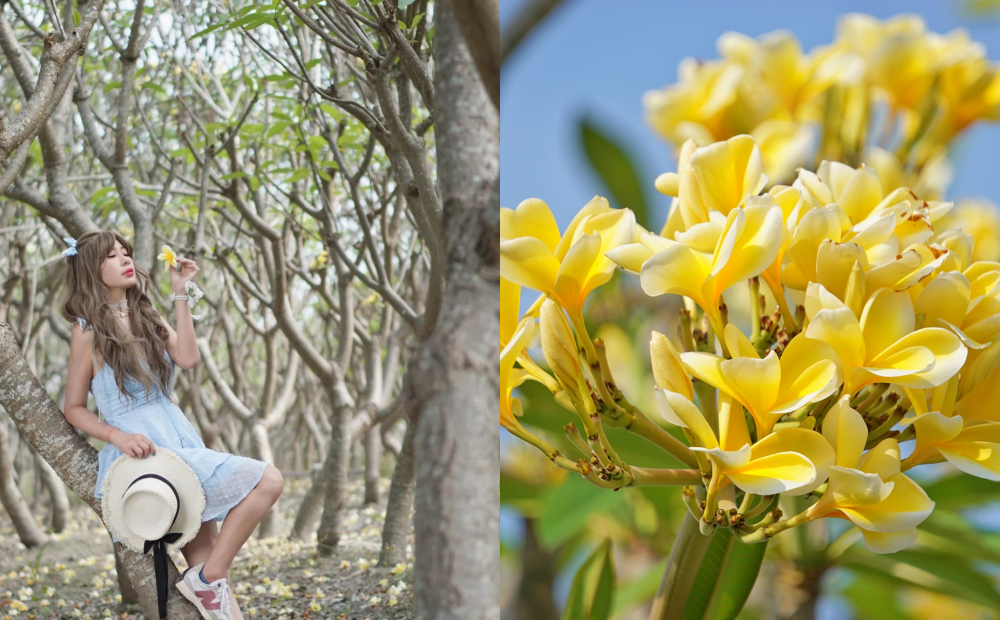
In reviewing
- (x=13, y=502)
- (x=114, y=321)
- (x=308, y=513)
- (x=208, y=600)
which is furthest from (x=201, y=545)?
(x=13, y=502)

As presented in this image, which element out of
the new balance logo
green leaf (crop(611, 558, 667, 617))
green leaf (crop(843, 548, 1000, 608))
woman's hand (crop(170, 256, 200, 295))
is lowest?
the new balance logo

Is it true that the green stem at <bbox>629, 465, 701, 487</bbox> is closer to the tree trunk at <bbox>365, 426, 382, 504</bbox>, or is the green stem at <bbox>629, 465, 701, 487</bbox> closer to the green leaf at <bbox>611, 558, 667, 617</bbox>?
the green leaf at <bbox>611, 558, 667, 617</bbox>

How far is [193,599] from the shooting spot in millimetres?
1438

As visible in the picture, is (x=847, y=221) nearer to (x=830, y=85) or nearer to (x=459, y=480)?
(x=830, y=85)

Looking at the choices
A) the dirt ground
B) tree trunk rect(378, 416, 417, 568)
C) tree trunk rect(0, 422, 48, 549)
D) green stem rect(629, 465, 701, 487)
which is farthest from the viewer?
tree trunk rect(0, 422, 48, 549)

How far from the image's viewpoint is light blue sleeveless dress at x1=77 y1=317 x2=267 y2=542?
1.61 m

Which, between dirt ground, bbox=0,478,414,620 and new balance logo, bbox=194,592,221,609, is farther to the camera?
dirt ground, bbox=0,478,414,620

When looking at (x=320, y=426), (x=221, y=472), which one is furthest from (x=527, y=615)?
(x=320, y=426)

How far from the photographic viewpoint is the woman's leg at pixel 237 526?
1.56m

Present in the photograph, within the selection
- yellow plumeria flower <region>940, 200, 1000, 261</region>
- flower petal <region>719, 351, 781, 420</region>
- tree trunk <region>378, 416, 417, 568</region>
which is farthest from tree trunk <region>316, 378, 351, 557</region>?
flower petal <region>719, 351, 781, 420</region>

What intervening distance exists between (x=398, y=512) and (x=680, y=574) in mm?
3215

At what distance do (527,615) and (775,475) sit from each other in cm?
18

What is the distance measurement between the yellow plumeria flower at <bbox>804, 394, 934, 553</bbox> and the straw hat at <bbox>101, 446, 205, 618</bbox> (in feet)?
4.35

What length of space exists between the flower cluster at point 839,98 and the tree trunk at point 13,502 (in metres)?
4.48
